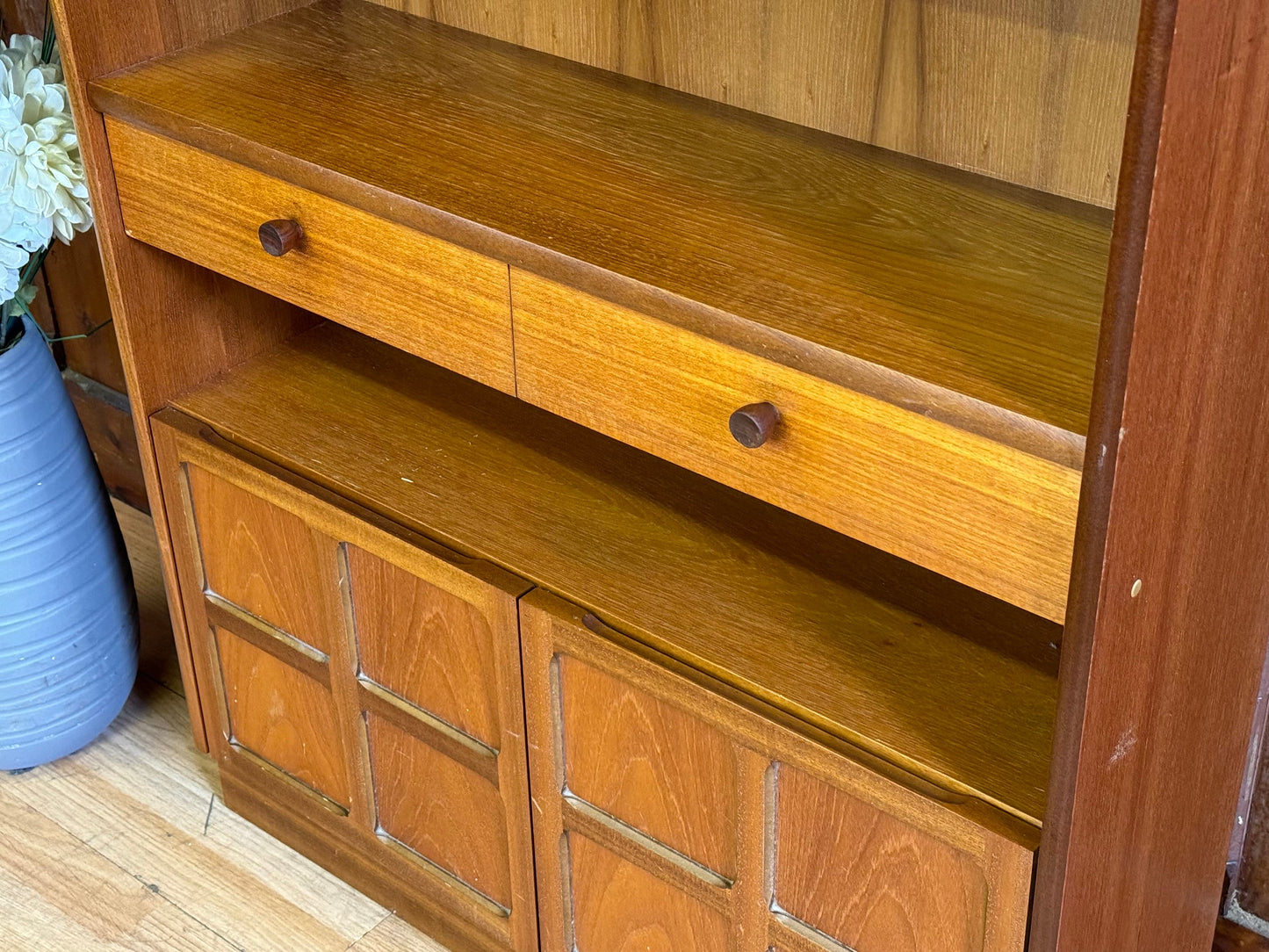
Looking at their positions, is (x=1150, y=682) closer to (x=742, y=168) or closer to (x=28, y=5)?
(x=742, y=168)

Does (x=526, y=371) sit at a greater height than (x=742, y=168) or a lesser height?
lesser

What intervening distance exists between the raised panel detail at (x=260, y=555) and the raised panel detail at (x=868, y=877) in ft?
1.80

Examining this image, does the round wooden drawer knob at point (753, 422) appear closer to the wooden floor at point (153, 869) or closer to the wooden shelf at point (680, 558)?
the wooden shelf at point (680, 558)

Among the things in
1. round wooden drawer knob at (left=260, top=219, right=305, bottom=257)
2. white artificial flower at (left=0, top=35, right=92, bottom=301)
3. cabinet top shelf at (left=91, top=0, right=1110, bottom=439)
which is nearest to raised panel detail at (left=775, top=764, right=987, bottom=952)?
cabinet top shelf at (left=91, top=0, right=1110, bottom=439)

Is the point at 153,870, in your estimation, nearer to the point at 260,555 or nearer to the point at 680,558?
the point at 260,555

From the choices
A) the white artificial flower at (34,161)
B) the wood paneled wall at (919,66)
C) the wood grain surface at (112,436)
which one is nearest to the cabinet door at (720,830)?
the wood paneled wall at (919,66)

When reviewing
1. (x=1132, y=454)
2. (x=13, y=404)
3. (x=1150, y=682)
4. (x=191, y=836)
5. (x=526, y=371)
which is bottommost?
(x=191, y=836)

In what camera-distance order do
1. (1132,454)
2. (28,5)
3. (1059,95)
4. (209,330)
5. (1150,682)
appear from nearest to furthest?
(1132,454) < (1150,682) < (1059,95) < (209,330) < (28,5)

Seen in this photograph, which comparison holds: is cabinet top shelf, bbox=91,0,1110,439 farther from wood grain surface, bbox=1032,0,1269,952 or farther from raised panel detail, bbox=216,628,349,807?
raised panel detail, bbox=216,628,349,807

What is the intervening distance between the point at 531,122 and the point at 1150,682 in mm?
698

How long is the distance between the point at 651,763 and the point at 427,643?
0.86ft

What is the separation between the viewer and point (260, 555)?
5.08 feet

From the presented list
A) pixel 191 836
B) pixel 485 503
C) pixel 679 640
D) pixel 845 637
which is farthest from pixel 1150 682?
pixel 191 836

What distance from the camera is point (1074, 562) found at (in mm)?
912
